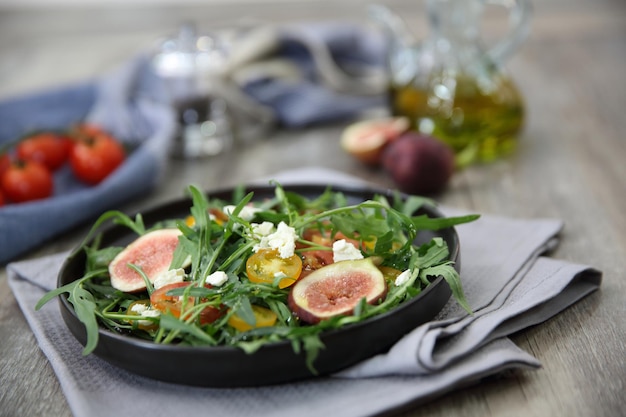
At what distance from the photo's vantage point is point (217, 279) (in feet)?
4.29

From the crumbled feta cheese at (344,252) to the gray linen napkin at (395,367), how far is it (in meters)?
0.19

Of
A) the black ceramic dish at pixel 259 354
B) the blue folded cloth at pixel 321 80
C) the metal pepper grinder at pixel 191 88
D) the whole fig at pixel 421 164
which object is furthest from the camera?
the blue folded cloth at pixel 321 80

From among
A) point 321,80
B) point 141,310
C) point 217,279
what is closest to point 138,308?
point 141,310

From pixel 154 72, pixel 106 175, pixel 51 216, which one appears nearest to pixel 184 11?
pixel 154 72

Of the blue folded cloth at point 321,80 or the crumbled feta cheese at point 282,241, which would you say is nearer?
the crumbled feta cheese at point 282,241

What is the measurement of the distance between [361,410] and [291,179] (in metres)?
1.10

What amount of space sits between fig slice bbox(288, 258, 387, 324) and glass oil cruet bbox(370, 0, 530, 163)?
1.06 m

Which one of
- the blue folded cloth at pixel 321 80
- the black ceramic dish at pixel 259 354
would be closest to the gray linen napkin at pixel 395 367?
the black ceramic dish at pixel 259 354

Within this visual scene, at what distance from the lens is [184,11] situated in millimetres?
4523

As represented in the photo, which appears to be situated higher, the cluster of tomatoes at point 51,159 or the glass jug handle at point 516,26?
Result: the glass jug handle at point 516,26

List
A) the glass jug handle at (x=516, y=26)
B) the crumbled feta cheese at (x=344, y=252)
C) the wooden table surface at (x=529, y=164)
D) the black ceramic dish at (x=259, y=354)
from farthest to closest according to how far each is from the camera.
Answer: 1. the glass jug handle at (x=516, y=26)
2. the crumbled feta cheese at (x=344, y=252)
3. the wooden table surface at (x=529, y=164)
4. the black ceramic dish at (x=259, y=354)

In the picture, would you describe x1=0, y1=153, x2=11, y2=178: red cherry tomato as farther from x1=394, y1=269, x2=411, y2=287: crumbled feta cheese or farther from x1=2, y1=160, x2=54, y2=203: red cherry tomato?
x1=394, y1=269, x2=411, y2=287: crumbled feta cheese

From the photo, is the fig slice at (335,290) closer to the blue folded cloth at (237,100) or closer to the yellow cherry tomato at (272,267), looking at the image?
the yellow cherry tomato at (272,267)

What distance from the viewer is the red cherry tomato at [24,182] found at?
2.13 metres
